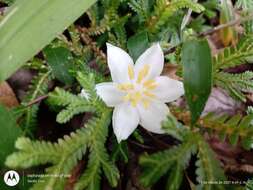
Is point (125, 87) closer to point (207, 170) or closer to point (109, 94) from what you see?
point (109, 94)

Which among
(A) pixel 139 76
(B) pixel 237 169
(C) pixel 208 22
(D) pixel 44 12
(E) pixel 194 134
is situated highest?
(D) pixel 44 12

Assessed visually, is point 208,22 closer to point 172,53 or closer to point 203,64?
point 172,53

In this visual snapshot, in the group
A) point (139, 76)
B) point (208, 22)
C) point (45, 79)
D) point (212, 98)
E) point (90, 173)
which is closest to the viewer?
point (90, 173)

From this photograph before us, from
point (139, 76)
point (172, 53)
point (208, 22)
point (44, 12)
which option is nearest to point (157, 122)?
point (139, 76)

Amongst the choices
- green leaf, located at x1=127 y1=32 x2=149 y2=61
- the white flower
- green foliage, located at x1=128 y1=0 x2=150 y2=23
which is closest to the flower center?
the white flower

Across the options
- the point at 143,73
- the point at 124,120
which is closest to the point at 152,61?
the point at 143,73

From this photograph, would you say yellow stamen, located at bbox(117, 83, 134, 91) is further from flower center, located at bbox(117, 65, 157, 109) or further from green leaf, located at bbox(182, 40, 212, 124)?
green leaf, located at bbox(182, 40, 212, 124)
